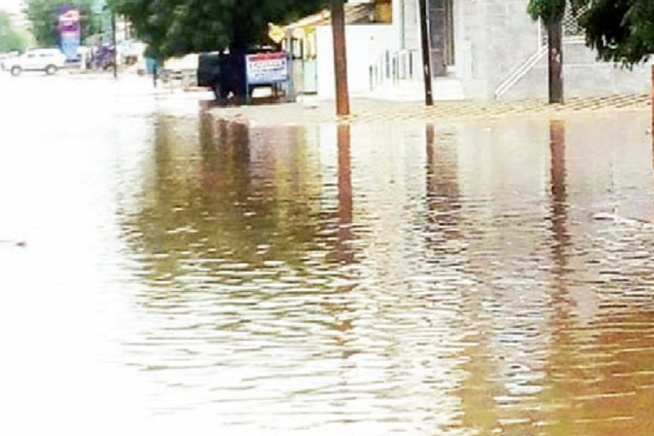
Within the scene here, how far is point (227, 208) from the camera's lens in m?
Answer: 18.5

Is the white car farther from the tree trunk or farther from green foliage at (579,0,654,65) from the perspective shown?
green foliage at (579,0,654,65)

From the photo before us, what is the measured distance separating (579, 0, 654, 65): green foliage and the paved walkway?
65.5 ft

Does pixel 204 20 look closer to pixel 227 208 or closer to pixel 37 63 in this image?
pixel 227 208

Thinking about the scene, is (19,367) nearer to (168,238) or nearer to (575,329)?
(575,329)

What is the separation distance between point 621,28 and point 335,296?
405 cm

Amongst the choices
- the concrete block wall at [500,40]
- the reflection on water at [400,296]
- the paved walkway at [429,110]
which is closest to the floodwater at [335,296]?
the reflection on water at [400,296]

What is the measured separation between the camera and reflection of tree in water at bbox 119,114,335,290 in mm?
14398

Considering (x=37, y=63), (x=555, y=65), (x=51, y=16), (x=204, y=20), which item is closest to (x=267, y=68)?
(x=204, y=20)

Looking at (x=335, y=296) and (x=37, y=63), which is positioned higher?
(x=335, y=296)

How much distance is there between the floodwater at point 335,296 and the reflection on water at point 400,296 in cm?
3

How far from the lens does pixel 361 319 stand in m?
10.9

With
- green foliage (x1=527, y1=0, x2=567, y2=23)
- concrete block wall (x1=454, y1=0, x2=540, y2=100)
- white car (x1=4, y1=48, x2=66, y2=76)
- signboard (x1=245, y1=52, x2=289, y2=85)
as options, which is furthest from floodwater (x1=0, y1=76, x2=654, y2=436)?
white car (x1=4, y1=48, x2=66, y2=76)

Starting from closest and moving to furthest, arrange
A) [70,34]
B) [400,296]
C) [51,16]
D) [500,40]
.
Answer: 1. [400,296]
2. [500,40]
3. [70,34]
4. [51,16]

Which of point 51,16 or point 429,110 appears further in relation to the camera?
point 51,16
